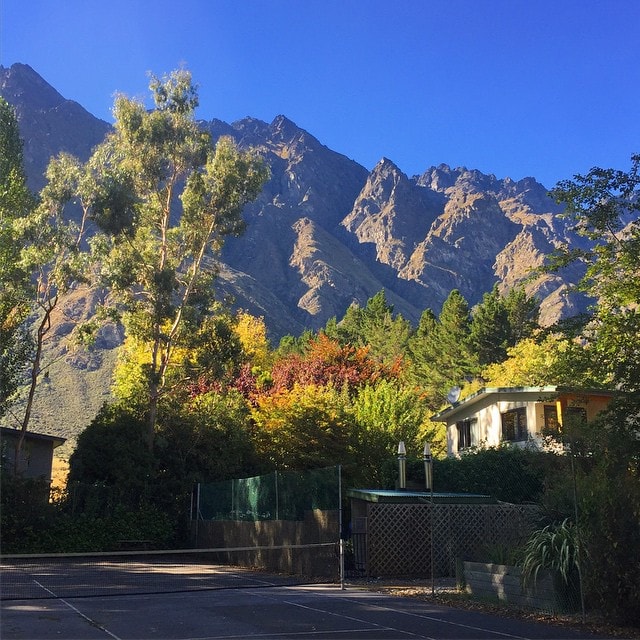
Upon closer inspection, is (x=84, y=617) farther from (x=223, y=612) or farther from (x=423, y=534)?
(x=423, y=534)

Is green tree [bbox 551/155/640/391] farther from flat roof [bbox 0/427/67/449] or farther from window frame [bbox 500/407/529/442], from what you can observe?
flat roof [bbox 0/427/67/449]

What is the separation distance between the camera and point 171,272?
102 ft

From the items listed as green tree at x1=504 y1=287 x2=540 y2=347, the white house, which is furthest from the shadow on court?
green tree at x1=504 y1=287 x2=540 y2=347

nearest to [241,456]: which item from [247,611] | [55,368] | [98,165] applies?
[98,165]

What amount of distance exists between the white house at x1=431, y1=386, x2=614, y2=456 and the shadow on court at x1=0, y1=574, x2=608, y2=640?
65.5 feet

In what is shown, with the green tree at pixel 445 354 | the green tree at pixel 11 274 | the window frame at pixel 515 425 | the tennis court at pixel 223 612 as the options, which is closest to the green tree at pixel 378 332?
the green tree at pixel 445 354

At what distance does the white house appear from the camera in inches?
1275

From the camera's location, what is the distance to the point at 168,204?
34.2 metres

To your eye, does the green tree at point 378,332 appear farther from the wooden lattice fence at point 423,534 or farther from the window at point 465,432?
the wooden lattice fence at point 423,534

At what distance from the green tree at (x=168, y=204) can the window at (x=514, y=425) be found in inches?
576

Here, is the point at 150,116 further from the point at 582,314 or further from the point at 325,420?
the point at 582,314

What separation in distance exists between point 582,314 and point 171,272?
690 inches

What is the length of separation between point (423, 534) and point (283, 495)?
355cm

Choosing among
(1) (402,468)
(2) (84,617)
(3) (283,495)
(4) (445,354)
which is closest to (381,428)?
(1) (402,468)
